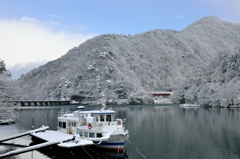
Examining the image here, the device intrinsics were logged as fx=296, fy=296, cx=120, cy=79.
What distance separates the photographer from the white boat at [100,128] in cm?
3578

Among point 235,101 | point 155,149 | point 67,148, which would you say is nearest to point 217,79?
point 235,101

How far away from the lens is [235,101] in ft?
375

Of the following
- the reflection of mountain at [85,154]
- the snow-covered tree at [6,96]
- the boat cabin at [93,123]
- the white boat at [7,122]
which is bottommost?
the reflection of mountain at [85,154]

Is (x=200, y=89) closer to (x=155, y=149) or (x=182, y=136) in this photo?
(x=182, y=136)

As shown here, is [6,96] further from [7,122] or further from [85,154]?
[85,154]

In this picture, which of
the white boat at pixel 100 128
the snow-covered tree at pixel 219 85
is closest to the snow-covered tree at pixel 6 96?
the white boat at pixel 100 128

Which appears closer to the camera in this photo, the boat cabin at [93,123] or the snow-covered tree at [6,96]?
the boat cabin at [93,123]

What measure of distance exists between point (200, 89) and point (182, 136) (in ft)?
322

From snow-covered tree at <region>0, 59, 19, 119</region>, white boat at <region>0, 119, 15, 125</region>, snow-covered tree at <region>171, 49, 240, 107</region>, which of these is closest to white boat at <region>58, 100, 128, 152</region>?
snow-covered tree at <region>0, 59, 19, 119</region>

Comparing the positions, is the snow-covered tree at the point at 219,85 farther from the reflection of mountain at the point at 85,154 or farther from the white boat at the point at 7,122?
the reflection of mountain at the point at 85,154

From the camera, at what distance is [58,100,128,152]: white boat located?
35.8 m

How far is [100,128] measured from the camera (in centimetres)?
3722

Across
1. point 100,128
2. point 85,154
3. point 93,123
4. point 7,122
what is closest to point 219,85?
point 7,122

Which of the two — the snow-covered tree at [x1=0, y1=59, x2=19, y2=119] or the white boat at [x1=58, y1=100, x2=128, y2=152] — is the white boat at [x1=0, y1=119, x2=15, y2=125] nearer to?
the snow-covered tree at [x1=0, y1=59, x2=19, y2=119]
